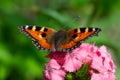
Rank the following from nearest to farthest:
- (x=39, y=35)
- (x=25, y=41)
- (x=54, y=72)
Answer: (x=54, y=72) → (x=39, y=35) → (x=25, y=41)

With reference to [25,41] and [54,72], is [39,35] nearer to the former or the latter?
[54,72]

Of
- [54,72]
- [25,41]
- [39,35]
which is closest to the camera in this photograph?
[54,72]

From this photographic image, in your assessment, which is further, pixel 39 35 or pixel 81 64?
pixel 39 35

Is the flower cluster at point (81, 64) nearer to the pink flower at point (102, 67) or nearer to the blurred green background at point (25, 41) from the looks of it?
the pink flower at point (102, 67)

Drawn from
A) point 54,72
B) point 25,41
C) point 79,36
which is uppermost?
point 25,41

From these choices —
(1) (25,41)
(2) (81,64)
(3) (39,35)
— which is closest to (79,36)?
(2) (81,64)

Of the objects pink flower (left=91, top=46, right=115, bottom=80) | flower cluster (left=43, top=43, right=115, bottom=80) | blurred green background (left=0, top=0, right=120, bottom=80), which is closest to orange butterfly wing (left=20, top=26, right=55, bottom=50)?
flower cluster (left=43, top=43, right=115, bottom=80)

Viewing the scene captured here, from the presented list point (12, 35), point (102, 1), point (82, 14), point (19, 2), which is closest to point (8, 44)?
point (12, 35)

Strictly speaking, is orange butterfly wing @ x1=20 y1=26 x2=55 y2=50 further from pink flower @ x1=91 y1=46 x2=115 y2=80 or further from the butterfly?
pink flower @ x1=91 y1=46 x2=115 y2=80

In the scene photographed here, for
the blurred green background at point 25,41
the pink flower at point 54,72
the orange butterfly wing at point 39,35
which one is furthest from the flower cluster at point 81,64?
the blurred green background at point 25,41
